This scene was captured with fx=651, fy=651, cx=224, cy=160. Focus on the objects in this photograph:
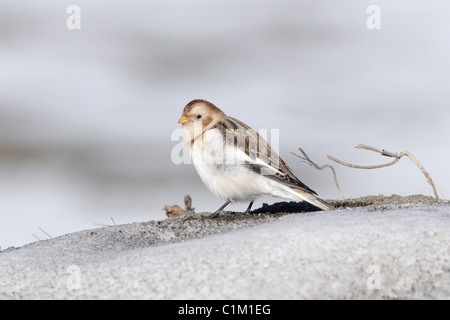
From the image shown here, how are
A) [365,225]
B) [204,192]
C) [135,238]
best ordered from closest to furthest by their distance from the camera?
[365,225] → [135,238] → [204,192]

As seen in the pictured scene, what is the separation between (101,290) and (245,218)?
64.2 inches

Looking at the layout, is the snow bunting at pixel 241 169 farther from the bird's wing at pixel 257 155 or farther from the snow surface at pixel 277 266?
the snow surface at pixel 277 266

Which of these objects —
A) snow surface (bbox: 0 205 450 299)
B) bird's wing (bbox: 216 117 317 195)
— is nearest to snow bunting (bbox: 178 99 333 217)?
bird's wing (bbox: 216 117 317 195)

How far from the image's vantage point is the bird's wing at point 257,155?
173 inches

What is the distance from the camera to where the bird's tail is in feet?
14.0

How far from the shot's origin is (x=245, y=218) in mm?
4184

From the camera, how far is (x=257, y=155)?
4.47 m

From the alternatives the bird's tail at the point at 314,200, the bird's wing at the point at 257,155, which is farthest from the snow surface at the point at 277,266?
the bird's wing at the point at 257,155

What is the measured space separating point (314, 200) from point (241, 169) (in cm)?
53

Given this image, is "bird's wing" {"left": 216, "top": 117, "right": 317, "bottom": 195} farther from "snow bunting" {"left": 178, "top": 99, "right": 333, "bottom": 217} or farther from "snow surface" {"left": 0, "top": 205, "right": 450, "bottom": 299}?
"snow surface" {"left": 0, "top": 205, "right": 450, "bottom": 299}

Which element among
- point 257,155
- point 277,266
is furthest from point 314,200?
point 277,266
